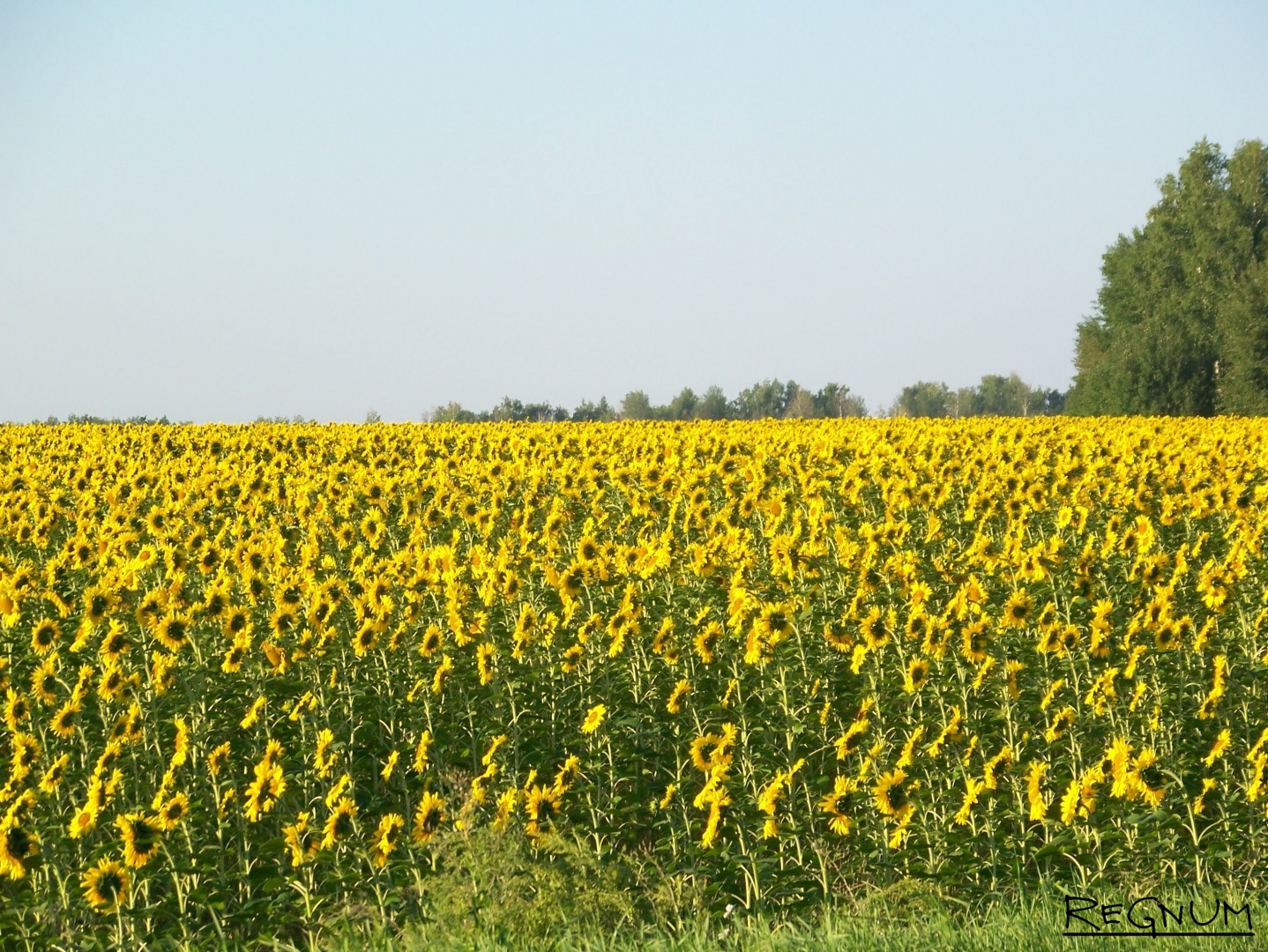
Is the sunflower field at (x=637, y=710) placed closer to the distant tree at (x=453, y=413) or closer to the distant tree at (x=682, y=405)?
the distant tree at (x=453, y=413)

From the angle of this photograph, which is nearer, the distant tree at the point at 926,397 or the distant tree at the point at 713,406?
the distant tree at the point at 713,406

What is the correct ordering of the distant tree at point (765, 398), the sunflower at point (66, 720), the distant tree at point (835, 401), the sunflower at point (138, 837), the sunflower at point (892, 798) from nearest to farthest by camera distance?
the sunflower at point (138, 837) < the sunflower at point (892, 798) < the sunflower at point (66, 720) < the distant tree at point (835, 401) < the distant tree at point (765, 398)

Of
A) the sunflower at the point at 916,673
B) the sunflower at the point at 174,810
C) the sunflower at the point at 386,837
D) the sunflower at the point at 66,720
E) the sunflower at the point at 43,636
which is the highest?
the sunflower at the point at 43,636

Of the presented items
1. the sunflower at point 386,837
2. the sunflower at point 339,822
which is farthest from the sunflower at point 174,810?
the sunflower at point 386,837

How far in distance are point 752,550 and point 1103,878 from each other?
4.92m

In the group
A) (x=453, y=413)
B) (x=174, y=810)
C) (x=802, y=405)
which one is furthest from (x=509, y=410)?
(x=174, y=810)

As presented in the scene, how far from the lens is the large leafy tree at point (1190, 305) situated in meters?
60.9

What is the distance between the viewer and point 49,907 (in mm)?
8156

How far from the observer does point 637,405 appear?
122 m

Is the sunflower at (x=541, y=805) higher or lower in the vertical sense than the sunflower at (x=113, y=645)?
lower

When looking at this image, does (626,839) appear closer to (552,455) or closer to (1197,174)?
(552,455)

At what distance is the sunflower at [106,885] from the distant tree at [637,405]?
101m

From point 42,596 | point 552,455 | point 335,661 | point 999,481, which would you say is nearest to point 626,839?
point 335,661

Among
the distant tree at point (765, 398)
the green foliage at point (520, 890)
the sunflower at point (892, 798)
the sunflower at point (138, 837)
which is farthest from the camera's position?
the distant tree at point (765, 398)
